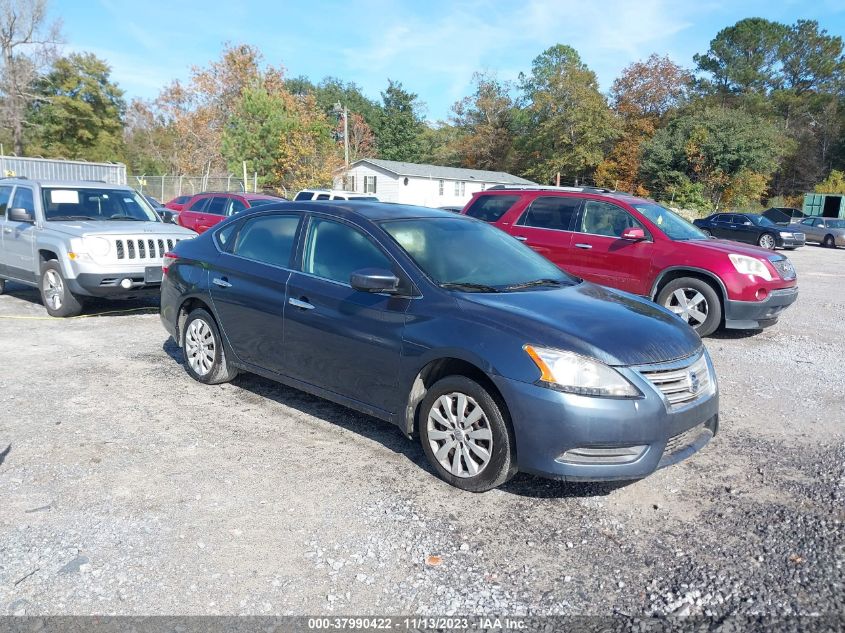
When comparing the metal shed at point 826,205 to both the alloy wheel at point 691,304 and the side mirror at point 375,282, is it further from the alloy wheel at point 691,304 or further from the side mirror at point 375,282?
the side mirror at point 375,282

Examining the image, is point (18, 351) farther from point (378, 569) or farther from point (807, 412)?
point (807, 412)

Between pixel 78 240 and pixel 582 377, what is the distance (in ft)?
23.1

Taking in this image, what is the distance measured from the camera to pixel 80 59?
57.5 metres

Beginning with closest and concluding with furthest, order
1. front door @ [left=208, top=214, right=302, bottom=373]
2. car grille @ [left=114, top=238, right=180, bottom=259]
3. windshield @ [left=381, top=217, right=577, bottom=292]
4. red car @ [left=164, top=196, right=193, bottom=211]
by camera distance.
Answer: windshield @ [left=381, top=217, right=577, bottom=292] < front door @ [left=208, top=214, right=302, bottom=373] < car grille @ [left=114, top=238, right=180, bottom=259] < red car @ [left=164, top=196, right=193, bottom=211]

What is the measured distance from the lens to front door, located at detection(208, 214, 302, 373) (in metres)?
5.04

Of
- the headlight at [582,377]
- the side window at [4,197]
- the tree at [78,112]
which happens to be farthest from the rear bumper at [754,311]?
the tree at [78,112]

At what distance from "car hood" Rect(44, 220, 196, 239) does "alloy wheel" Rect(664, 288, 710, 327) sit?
655 cm

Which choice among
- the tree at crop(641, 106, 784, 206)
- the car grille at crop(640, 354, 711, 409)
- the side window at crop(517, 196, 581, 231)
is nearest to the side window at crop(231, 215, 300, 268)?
the car grille at crop(640, 354, 711, 409)

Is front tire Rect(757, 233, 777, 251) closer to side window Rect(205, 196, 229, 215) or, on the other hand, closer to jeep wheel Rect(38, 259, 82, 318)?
side window Rect(205, 196, 229, 215)

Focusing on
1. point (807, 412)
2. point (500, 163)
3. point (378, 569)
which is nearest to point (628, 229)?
point (807, 412)

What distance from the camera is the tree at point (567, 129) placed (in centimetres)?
5494

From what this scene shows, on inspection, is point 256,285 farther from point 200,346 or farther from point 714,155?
point 714,155

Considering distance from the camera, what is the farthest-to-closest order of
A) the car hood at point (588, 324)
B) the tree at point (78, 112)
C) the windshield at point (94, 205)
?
the tree at point (78, 112) < the windshield at point (94, 205) < the car hood at point (588, 324)

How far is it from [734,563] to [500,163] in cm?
6697
